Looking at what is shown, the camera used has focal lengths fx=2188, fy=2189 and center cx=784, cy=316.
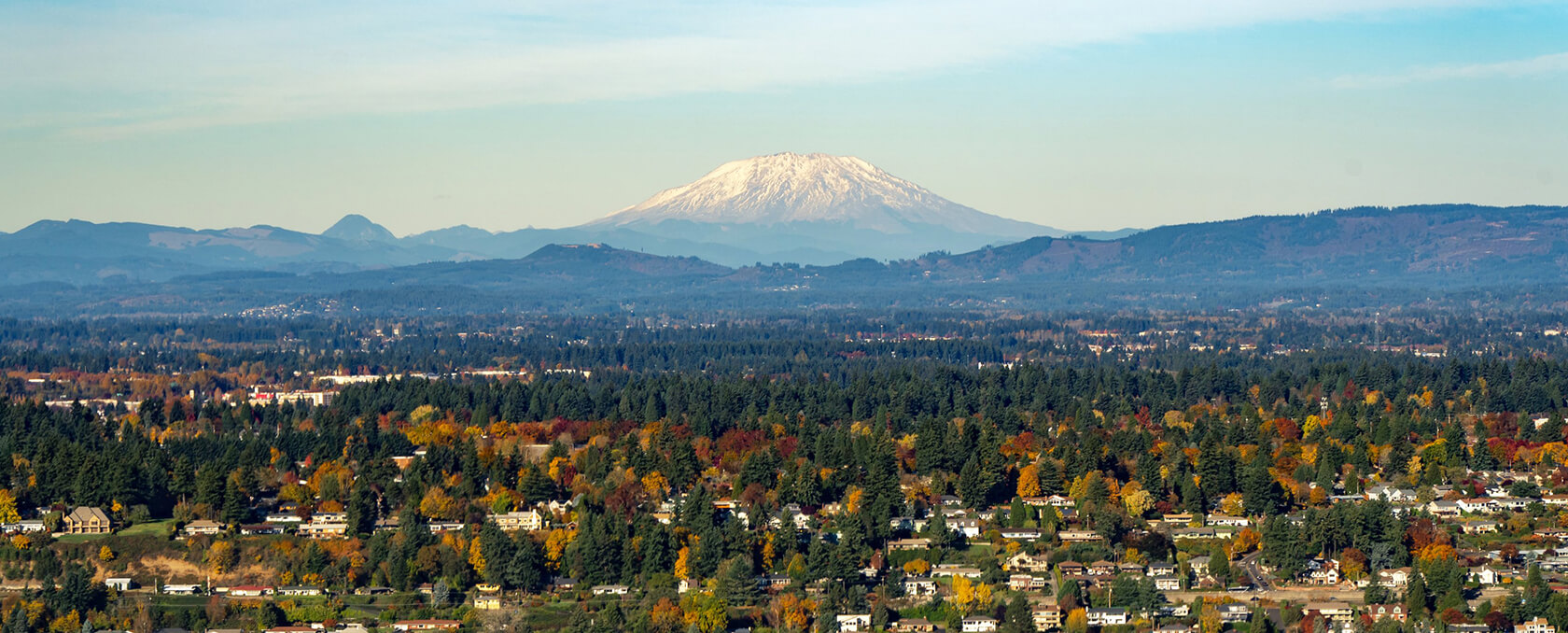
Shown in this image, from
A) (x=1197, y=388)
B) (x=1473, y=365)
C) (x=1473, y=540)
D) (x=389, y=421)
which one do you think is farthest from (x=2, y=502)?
(x=1473, y=365)

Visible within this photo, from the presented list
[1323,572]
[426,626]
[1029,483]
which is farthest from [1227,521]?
[426,626]

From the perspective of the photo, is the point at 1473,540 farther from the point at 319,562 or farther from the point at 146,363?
the point at 146,363

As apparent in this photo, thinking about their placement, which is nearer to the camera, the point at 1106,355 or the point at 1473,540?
the point at 1473,540

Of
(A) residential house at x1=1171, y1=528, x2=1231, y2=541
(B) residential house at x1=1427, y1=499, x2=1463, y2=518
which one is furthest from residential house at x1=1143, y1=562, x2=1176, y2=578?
(B) residential house at x1=1427, y1=499, x2=1463, y2=518

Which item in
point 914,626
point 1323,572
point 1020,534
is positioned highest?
point 1020,534

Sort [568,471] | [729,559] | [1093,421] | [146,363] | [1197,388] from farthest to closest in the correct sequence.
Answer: [146,363] → [1197,388] → [1093,421] → [568,471] → [729,559]

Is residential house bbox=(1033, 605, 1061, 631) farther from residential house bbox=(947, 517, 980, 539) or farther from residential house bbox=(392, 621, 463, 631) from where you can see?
residential house bbox=(392, 621, 463, 631)

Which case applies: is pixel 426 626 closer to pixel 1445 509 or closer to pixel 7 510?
pixel 7 510
